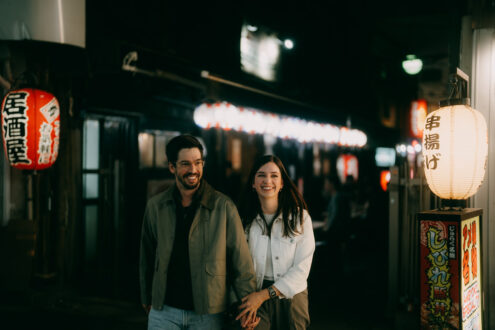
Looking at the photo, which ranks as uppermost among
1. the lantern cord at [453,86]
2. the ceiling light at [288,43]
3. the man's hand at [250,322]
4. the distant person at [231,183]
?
the ceiling light at [288,43]

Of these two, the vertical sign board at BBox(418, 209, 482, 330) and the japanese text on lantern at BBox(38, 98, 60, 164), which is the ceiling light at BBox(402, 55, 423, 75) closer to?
the vertical sign board at BBox(418, 209, 482, 330)

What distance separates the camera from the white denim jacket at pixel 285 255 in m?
4.33

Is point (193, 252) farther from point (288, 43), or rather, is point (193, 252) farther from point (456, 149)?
point (288, 43)

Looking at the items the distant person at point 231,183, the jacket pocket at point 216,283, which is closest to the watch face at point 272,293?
the jacket pocket at point 216,283

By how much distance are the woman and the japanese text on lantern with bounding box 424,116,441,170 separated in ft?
6.40

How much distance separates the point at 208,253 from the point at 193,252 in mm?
126

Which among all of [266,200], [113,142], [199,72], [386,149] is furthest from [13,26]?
[386,149]

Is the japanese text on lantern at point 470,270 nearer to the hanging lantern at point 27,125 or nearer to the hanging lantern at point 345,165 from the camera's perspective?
the hanging lantern at point 27,125

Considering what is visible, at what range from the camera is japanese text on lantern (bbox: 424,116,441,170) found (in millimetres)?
5516

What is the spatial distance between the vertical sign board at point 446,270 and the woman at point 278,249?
4.66 feet

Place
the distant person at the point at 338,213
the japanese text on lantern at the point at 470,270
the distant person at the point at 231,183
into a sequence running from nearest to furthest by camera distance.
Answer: the japanese text on lantern at the point at 470,270, the distant person at the point at 338,213, the distant person at the point at 231,183

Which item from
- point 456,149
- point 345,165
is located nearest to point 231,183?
point 456,149

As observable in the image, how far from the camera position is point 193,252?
3.93 metres

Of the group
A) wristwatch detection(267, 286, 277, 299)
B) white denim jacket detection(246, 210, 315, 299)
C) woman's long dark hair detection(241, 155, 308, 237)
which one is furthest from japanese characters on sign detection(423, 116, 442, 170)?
wristwatch detection(267, 286, 277, 299)
